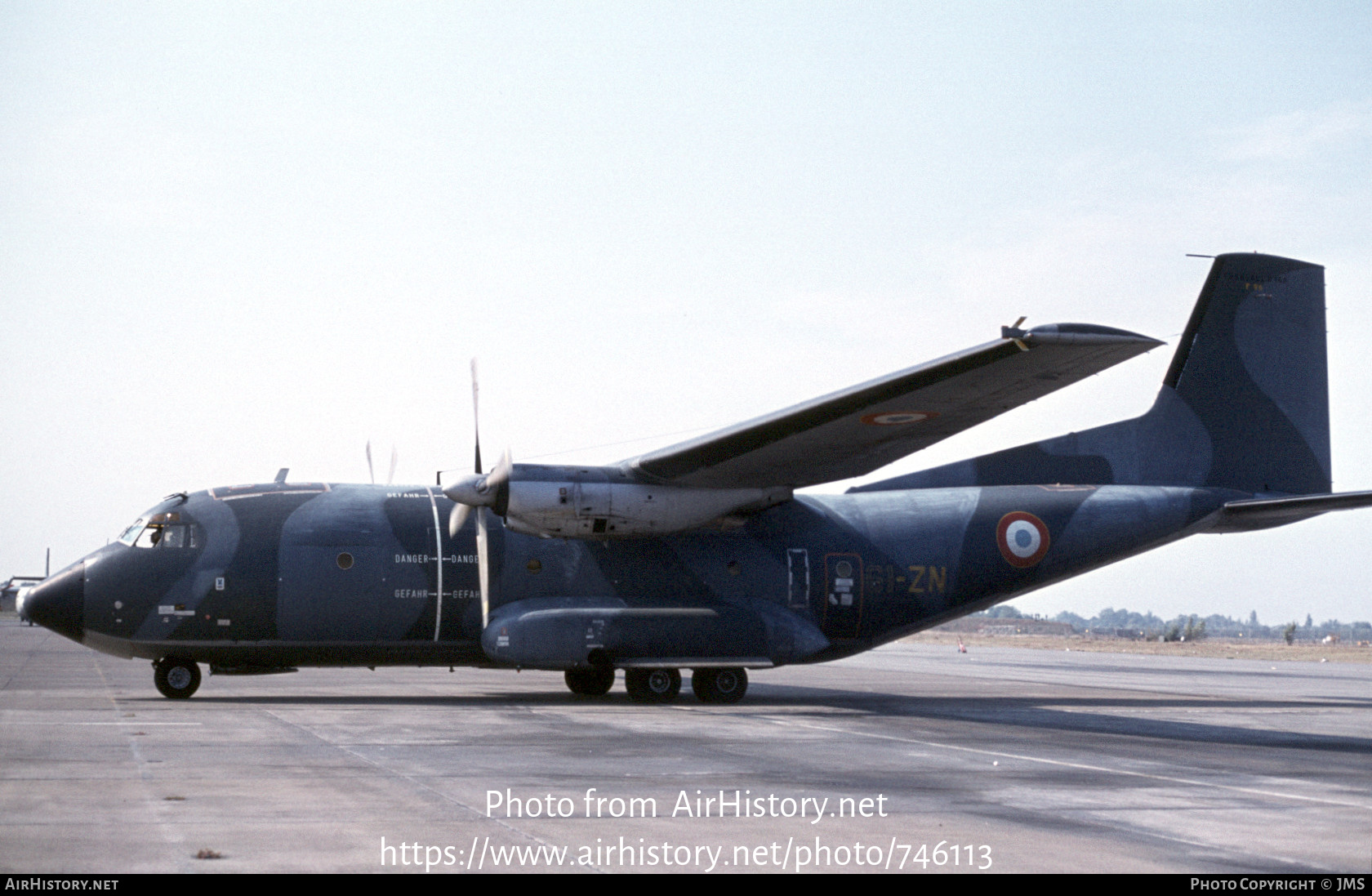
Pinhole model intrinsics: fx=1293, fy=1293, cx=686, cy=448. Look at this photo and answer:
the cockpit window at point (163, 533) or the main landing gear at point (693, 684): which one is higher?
the cockpit window at point (163, 533)

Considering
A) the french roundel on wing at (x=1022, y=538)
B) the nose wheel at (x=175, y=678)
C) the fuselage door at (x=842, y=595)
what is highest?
the french roundel on wing at (x=1022, y=538)

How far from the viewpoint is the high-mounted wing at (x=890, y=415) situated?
54.3 ft

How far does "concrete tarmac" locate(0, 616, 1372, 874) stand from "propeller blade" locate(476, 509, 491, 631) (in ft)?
4.98

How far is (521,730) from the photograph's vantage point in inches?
659

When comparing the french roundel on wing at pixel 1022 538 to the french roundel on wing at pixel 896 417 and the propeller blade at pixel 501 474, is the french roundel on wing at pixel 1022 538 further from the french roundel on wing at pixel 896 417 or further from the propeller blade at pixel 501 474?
the propeller blade at pixel 501 474

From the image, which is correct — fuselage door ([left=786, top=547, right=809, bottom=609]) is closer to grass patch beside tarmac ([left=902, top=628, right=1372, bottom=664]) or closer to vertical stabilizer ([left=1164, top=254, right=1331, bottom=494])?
vertical stabilizer ([left=1164, top=254, right=1331, bottom=494])

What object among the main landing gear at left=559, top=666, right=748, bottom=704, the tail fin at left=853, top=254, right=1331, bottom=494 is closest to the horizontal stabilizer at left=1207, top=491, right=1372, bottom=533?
the tail fin at left=853, top=254, right=1331, bottom=494

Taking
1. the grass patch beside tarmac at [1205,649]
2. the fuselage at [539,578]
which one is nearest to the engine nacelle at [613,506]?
the fuselage at [539,578]

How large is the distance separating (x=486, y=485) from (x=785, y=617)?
595 cm

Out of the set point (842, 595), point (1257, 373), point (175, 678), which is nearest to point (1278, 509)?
point (1257, 373)

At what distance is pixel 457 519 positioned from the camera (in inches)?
874

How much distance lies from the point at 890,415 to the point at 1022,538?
5993mm

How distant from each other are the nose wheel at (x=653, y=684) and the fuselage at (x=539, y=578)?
77 cm
